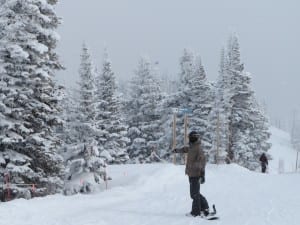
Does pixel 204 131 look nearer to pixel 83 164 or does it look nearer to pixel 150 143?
pixel 150 143

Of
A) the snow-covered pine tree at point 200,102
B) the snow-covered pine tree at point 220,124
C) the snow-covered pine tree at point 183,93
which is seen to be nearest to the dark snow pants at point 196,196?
the snow-covered pine tree at point 220,124

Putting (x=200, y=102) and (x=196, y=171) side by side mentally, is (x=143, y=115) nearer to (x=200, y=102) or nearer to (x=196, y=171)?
(x=200, y=102)

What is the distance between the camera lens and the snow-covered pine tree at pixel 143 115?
50094 mm

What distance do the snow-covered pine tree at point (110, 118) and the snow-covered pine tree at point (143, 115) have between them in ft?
11.7

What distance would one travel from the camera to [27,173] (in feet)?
66.4

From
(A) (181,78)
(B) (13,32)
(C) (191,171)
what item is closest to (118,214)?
(C) (191,171)

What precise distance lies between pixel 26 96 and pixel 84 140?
1220cm

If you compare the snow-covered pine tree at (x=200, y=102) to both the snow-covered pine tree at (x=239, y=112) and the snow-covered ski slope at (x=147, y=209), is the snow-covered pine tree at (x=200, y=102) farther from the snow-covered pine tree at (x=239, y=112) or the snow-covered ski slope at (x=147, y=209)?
the snow-covered ski slope at (x=147, y=209)

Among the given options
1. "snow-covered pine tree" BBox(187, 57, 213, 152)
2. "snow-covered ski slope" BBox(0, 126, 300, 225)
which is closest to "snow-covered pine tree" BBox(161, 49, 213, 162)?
"snow-covered pine tree" BBox(187, 57, 213, 152)

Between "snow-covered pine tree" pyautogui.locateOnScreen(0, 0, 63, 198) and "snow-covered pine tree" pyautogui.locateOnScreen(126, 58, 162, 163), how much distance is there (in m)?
27.7

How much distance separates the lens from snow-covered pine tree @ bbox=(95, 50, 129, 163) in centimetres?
4516

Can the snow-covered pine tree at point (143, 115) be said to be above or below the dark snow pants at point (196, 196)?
above

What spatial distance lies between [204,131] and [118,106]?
8.85 meters

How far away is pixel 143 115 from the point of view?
50812mm
